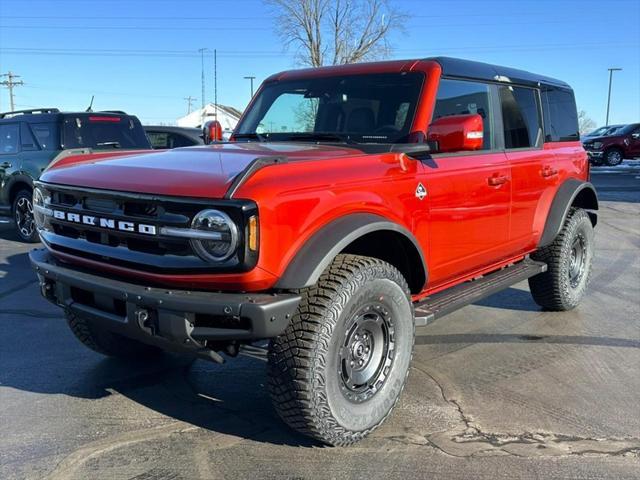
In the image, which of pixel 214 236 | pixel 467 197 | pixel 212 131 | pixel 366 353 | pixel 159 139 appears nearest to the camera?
pixel 214 236

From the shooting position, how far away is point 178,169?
9.77 feet

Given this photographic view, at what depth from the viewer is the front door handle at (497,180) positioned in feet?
13.7

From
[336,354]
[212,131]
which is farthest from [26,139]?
[336,354]

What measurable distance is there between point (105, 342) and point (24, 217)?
247 inches

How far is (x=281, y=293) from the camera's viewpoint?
9.03 ft

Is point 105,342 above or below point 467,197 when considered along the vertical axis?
below

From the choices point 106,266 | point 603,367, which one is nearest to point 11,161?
point 106,266

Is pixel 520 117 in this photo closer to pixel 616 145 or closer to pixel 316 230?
pixel 316 230

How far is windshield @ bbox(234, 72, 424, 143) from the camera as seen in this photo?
12.9ft

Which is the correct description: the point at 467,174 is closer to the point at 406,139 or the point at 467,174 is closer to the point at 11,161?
the point at 406,139

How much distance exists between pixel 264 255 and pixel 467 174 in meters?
1.84

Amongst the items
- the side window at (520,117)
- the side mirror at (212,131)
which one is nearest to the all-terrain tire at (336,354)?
the side window at (520,117)

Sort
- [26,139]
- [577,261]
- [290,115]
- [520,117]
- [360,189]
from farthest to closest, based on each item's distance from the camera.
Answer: [26,139]
[577,261]
[520,117]
[290,115]
[360,189]

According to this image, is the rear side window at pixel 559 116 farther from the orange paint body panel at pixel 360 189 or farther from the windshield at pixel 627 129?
the windshield at pixel 627 129
